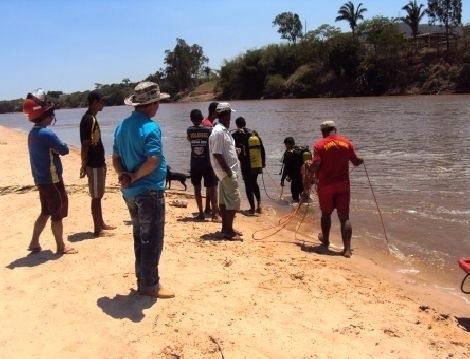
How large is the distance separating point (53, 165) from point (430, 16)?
232ft

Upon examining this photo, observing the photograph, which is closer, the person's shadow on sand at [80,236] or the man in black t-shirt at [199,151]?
the person's shadow on sand at [80,236]

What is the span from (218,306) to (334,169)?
2.83 m

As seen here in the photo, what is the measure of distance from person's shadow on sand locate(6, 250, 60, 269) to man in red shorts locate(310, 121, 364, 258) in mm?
3441

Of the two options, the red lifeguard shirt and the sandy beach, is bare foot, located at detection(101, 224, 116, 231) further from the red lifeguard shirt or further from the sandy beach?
the red lifeguard shirt

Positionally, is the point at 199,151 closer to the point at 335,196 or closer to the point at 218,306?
the point at 335,196

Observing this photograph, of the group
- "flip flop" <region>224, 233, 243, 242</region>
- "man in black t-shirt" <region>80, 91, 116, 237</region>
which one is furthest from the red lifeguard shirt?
"man in black t-shirt" <region>80, 91, 116, 237</region>

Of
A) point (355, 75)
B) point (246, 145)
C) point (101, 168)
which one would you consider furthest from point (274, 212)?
point (355, 75)

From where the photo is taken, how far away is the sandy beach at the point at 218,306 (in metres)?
4.11

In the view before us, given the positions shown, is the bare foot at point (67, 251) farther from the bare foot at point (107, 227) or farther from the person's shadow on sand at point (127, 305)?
the person's shadow on sand at point (127, 305)

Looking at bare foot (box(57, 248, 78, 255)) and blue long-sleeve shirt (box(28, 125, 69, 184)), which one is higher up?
blue long-sleeve shirt (box(28, 125, 69, 184))

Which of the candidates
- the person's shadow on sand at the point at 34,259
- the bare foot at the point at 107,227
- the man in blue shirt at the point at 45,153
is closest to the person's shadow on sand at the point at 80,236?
the bare foot at the point at 107,227

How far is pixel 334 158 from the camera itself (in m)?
6.81

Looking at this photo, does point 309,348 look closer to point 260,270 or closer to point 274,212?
point 260,270

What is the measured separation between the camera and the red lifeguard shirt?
6785 mm
